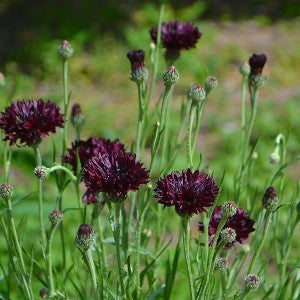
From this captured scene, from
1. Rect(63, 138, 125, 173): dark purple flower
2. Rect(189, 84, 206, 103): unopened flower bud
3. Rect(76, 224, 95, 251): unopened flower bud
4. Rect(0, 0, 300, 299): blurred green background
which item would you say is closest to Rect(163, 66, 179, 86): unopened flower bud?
Rect(189, 84, 206, 103): unopened flower bud

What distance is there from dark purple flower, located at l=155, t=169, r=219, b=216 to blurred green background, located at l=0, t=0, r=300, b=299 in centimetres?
129

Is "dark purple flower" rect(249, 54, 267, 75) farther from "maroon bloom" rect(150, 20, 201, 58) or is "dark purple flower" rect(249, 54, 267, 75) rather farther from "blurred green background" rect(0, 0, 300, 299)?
"blurred green background" rect(0, 0, 300, 299)

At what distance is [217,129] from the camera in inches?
118

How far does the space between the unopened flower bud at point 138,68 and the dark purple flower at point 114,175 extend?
25cm

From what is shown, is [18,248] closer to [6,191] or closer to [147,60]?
[6,191]

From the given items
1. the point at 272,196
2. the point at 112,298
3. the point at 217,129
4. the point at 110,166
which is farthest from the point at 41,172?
the point at 217,129

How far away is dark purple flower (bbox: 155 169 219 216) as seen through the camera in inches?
35.4

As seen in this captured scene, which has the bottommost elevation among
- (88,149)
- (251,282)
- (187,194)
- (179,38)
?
(251,282)

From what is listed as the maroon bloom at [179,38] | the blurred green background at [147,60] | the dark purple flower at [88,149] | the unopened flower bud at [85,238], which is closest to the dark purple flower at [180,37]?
the maroon bloom at [179,38]

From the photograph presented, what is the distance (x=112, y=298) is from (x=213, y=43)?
9.79 ft

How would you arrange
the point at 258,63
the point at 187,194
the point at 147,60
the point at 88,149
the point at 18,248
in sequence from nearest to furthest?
the point at 187,194 → the point at 18,248 → the point at 88,149 → the point at 258,63 → the point at 147,60

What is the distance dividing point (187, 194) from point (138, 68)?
34 centimetres

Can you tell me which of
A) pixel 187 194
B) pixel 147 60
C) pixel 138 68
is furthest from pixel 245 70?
pixel 147 60

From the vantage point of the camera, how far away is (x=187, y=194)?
906 millimetres
